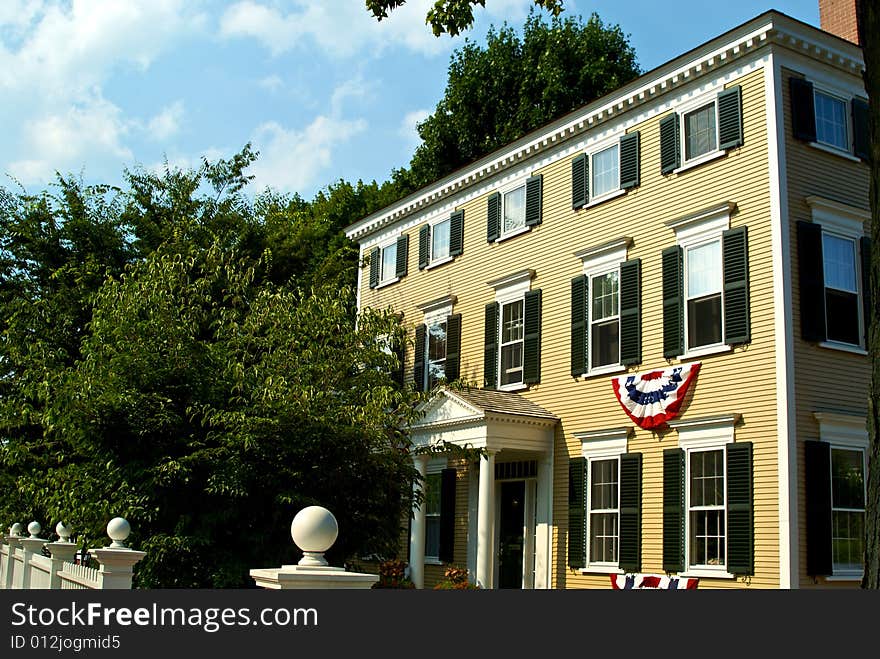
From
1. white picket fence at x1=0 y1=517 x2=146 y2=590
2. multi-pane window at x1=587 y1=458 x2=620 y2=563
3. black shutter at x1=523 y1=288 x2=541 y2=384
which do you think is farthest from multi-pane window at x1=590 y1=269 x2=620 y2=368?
white picket fence at x1=0 y1=517 x2=146 y2=590

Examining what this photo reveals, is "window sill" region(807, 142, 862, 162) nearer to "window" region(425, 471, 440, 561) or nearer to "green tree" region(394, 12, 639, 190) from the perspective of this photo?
"window" region(425, 471, 440, 561)

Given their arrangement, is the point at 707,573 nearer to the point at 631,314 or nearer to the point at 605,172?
the point at 631,314

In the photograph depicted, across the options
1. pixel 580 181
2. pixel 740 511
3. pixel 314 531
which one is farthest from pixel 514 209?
pixel 314 531

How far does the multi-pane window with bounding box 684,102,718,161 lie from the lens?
16.2 metres

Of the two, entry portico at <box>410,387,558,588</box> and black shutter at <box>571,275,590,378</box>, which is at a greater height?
black shutter at <box>571,275,590,378</box>

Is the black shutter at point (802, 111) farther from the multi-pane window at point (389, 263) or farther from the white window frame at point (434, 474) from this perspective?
the multi-pane window at point (389, 263)

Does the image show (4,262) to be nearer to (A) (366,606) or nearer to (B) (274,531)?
(B) (274,531)

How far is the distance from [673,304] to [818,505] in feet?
13.3

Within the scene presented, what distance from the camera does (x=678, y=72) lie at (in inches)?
656

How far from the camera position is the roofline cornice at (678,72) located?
15383 mm

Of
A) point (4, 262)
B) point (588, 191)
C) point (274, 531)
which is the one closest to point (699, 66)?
point (588, 191)

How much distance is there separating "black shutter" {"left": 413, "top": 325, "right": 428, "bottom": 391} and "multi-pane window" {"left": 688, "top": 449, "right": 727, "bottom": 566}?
8.60m

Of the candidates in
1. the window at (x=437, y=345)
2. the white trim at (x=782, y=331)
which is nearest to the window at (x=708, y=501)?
the white trim at (x=782, y=331)

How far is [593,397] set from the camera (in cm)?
1778
